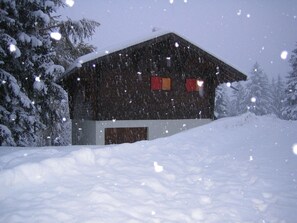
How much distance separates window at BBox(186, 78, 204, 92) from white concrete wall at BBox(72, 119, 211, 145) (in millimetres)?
1735

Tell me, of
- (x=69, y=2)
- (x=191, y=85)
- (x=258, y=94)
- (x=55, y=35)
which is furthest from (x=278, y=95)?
(x=55, y=35)

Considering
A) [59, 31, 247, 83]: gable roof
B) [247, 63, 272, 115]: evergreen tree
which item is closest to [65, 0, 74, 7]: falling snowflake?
[59, 31, 247, 83]: gable roof

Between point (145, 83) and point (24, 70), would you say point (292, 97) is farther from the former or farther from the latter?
point (24, 70)

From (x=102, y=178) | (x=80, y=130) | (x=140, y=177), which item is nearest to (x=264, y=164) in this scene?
(x=140, y=177)

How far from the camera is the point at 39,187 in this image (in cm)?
456

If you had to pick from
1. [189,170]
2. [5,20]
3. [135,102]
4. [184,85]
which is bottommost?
[189,170]

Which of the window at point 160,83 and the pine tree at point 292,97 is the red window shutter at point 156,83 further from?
the pine tree at point 292,97

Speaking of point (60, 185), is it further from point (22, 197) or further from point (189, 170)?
point (189, 170)

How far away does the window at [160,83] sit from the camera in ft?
45.9

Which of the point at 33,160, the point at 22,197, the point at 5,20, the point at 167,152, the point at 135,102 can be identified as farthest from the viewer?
the point at 135,102

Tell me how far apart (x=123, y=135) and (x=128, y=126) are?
20.2 inches

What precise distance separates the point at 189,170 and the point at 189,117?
29.3 ft

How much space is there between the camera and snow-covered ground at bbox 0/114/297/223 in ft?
13.0

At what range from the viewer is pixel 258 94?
43562mm
